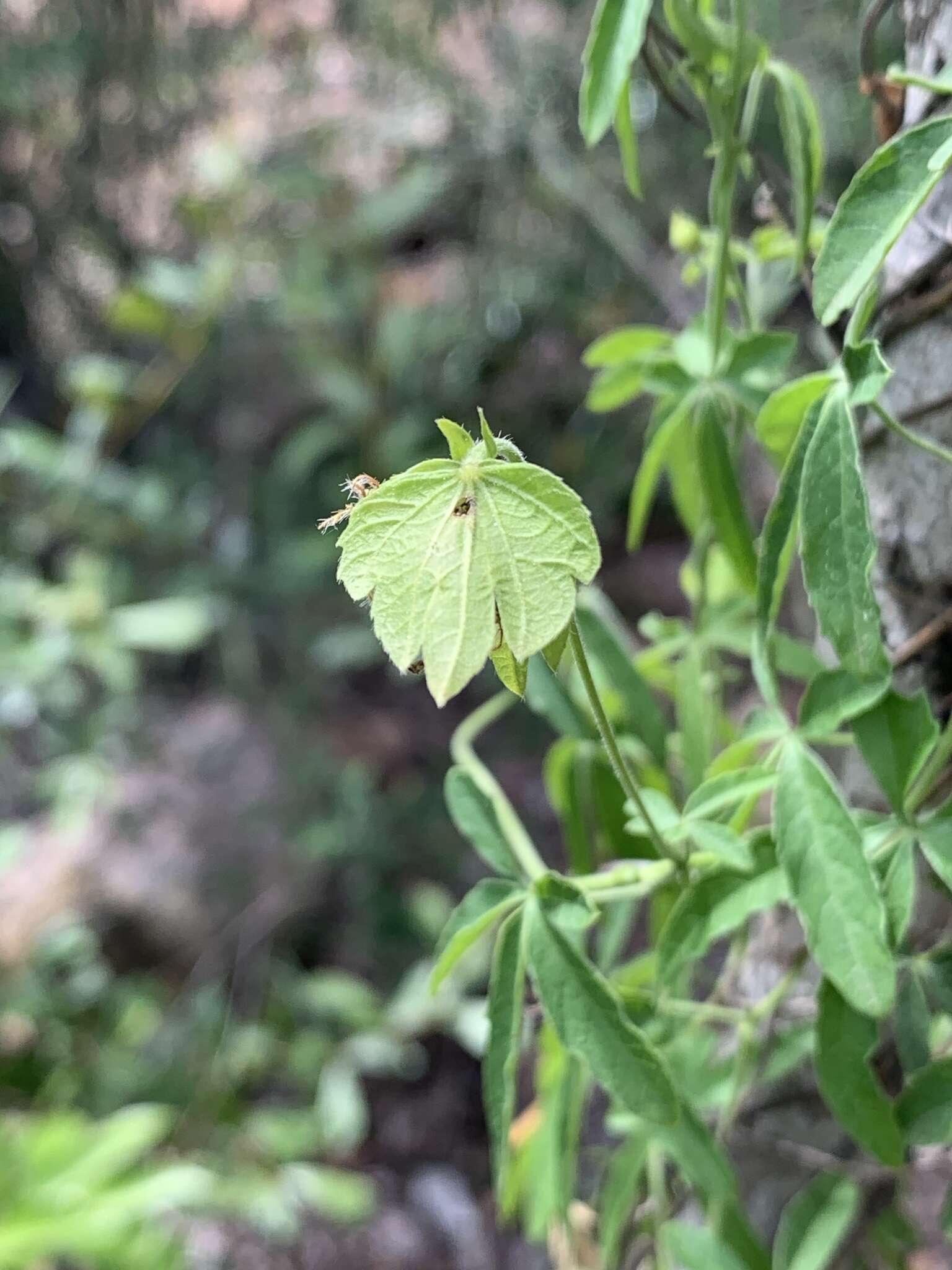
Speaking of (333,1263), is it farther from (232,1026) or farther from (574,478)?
(574,478)

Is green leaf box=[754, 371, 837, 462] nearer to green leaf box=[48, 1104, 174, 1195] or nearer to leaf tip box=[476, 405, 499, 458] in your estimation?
leaf tip box=[476, 405, 499, 458]

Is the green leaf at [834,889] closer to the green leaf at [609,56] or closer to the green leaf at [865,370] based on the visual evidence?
the green leaf at [865,370]

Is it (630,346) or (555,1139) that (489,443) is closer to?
(630,346)

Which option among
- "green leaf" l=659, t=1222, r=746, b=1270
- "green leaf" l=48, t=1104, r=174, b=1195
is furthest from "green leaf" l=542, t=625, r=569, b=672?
"green leaf" l=48, t=1104, r=174, b=1195

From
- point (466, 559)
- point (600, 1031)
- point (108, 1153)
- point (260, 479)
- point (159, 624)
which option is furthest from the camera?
point (260, 479)

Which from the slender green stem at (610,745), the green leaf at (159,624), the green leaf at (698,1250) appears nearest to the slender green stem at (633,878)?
the slender green stem at (610,745)

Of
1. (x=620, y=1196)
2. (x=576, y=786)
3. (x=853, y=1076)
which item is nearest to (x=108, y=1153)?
(x=620, y=1196)
